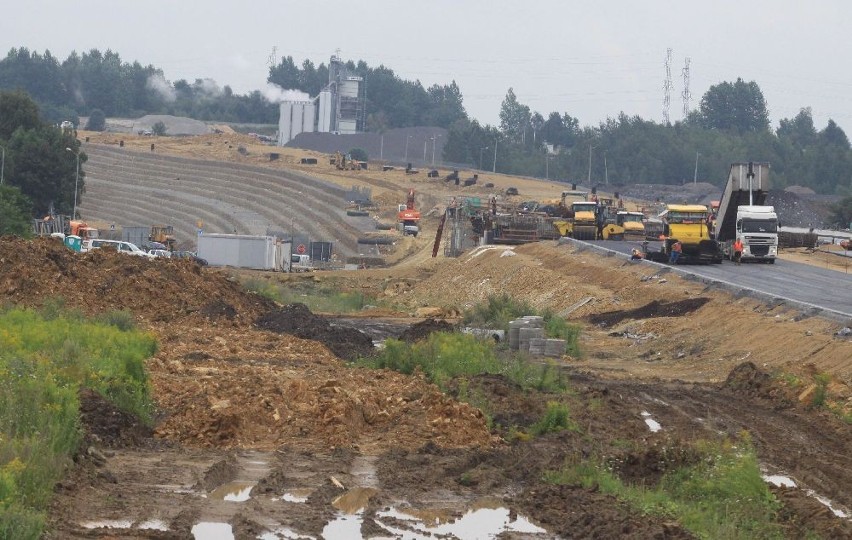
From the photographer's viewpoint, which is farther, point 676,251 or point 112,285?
point 676,251

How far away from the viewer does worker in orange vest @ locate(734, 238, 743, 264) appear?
193ft

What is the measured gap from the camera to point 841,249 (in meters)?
79.9

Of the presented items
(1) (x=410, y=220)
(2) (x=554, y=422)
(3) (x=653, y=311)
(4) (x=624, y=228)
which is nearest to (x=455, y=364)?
(2) (x=554, y=422)

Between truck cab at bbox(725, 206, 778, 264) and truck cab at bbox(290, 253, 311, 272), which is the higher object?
truck cab at bbox(725, 206, 778, 264)

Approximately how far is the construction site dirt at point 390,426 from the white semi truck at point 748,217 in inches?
714

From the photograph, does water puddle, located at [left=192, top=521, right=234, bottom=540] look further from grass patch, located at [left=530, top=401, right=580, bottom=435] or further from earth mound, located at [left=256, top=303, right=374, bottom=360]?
earth mound, located at [left=256, top=303, right=374, bottom=360]

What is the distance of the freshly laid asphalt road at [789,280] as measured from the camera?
41625 millimetres

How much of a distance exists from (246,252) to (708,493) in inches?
2322

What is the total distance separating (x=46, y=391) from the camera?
55.1 feet

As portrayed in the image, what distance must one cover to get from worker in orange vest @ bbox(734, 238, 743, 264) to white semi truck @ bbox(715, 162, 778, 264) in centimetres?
13

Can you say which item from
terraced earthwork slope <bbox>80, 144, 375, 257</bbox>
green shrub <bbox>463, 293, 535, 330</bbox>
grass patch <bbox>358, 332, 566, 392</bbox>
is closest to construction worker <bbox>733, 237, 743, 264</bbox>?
green shrub <bbox>463, 293, 535, 330</bbox>

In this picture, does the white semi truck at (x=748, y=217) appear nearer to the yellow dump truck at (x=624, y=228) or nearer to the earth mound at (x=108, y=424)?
the yellow dump truck at (x=624, y=228)

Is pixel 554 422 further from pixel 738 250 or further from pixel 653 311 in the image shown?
pixel 738 250

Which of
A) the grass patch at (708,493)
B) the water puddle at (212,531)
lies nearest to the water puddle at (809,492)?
the grass patch at (708,493)
